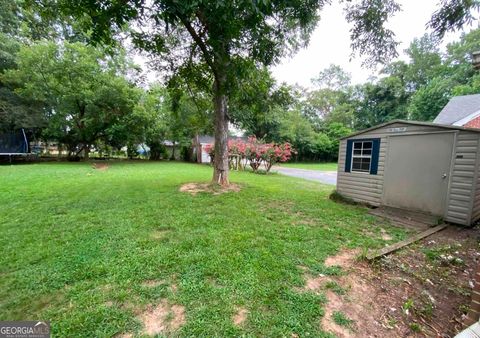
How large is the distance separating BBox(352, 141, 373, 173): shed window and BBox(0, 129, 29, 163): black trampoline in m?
21.4

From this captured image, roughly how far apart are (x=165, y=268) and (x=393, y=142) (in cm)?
565

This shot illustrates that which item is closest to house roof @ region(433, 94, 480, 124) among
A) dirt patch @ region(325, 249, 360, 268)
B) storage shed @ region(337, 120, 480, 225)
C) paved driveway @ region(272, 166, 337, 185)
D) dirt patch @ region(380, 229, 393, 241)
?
paved driveway @ region(272, 166, 337, 185)

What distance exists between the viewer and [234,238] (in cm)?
340

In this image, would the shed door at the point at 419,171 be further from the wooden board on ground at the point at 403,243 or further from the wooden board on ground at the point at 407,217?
the wooden board on ground at the point at 403,243

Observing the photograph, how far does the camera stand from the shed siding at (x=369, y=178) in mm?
5274

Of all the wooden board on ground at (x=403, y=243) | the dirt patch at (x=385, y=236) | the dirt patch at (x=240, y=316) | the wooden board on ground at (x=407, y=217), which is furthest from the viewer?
the wooden board on ground at (x=407, y=217)

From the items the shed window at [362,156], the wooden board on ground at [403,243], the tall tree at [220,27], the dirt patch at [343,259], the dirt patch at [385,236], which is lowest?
the dirt patch at [343,259]

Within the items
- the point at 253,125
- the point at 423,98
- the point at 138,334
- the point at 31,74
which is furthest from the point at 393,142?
the point at 423,98

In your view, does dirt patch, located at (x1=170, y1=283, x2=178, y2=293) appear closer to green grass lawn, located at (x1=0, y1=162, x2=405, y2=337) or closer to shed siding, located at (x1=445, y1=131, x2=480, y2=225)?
green grass lawn, located at (x1=0, y1=162, x2=405, y2=337)

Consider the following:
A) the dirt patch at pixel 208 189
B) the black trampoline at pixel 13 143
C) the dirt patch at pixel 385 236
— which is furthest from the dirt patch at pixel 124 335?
the black trampoline at pixel 13 143

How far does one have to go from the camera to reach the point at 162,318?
1.83 m

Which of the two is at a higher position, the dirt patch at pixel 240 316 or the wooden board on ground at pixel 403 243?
the wooden board on ground at pixel 403 243

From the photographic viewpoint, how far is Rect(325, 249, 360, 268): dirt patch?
2.83 m

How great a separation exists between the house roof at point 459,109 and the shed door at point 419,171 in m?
10.6
